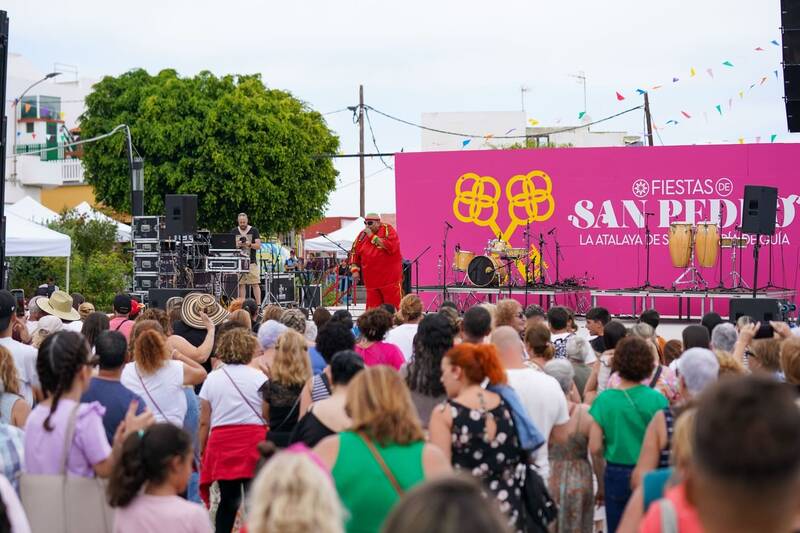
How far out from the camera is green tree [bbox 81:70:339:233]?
3209 cm

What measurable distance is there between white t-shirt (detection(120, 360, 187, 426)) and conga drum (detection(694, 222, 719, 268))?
46.2 feet

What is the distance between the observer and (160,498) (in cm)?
381

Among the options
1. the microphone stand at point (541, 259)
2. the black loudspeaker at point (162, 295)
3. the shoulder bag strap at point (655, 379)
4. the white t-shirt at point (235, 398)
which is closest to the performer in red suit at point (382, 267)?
the black loudspeaker at point (162, 295)

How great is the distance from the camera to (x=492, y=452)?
4.32m

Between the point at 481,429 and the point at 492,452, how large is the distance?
110 millimetres

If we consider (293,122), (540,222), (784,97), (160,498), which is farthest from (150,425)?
(293,122)

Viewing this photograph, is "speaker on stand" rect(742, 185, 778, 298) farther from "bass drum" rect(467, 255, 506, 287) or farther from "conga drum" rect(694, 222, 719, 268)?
"bass drum" rect(467, 255, 506, 287)

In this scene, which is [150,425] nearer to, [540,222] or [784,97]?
[784,97]

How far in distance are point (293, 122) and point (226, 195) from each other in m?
4.35

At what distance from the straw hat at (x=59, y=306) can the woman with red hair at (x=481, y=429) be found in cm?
590

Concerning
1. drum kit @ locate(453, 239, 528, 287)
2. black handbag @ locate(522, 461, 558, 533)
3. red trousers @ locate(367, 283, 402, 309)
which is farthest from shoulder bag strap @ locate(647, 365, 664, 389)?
drum kit @ locate(453, 239, 528, 287)

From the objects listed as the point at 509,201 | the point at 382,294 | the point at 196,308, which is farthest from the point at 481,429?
the point at 509,201

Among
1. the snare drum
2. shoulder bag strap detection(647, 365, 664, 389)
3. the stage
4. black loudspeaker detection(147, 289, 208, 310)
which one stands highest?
the snare drum

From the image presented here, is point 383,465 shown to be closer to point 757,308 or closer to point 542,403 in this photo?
point 542,403
